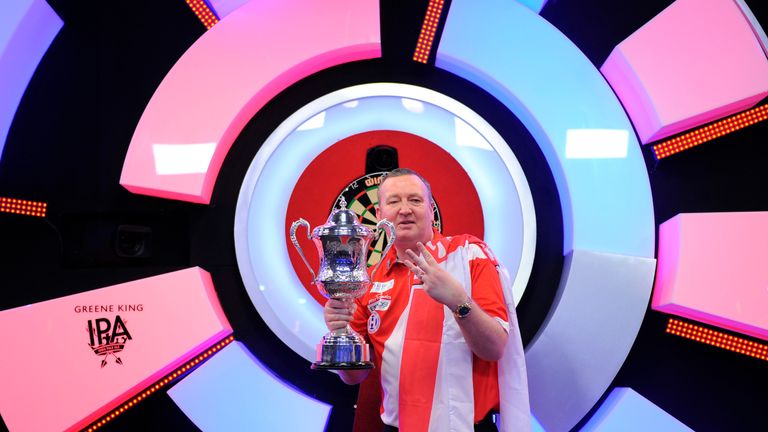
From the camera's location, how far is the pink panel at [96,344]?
2711 mm

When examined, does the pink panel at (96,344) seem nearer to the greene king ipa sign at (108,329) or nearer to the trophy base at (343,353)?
the greene king ipa sign at (108,329)

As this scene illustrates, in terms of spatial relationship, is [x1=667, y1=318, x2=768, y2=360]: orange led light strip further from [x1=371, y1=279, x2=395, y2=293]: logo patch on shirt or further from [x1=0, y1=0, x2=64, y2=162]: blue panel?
[x1=0, y1=0, x2=64, y2=162]: blue panel

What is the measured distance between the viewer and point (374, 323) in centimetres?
248

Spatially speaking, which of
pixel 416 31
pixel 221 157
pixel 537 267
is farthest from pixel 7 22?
pixel 537 267

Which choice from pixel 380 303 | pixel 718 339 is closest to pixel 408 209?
pixel 380 303

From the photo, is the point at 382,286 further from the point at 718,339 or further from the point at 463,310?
the point at 718,339

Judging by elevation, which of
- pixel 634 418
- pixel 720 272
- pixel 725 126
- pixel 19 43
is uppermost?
pixel 19 43

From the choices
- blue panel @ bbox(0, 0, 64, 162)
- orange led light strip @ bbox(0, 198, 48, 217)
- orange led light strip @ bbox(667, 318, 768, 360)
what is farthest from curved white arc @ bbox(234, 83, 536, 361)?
blue panel @ bbox(0, 0, 64, 162)

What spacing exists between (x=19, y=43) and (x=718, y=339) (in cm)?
350

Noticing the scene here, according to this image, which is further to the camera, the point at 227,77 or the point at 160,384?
the point at 227,77

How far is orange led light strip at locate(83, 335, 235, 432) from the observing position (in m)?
2.81

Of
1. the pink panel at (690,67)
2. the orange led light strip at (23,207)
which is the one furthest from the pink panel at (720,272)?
the orange led light strip at (23,207)

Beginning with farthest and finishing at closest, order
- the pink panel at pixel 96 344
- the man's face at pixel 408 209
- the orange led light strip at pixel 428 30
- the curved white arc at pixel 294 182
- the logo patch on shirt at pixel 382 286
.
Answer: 1. the orange led light strip at pixel 428 30
2. the curved white arc at pixel 294 182
3. the pink panel at pixel 96 344
4. the logo patch on shirt at pixel 382 286
5. the man's face at pixel 408 209

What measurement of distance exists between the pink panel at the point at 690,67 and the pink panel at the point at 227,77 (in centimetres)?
127
